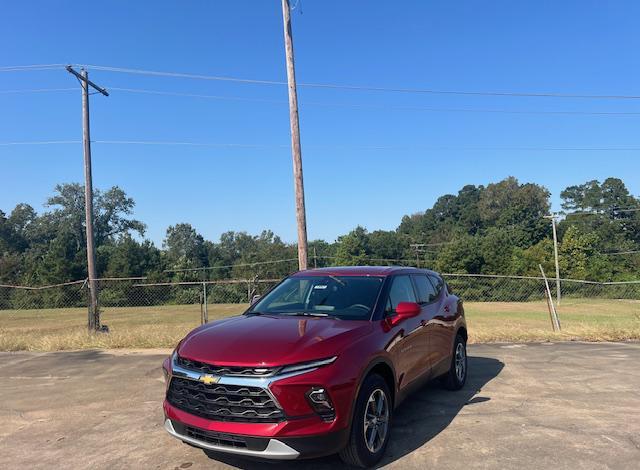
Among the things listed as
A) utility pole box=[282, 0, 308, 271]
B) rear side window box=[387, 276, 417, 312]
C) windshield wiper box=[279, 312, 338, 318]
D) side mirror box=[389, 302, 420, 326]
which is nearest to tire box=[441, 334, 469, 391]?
rear side window box=[387, 276, 417, 312]

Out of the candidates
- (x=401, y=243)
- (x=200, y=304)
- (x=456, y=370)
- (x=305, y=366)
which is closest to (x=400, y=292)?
(x=456, y=370)

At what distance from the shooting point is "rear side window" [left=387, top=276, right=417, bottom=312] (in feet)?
17.0

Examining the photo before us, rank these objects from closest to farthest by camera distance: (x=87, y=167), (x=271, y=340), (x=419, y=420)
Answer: (x=271, y=340) → (x=419, y=420) → (x=87, y=167)

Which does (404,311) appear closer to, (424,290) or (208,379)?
Result: (424,290)

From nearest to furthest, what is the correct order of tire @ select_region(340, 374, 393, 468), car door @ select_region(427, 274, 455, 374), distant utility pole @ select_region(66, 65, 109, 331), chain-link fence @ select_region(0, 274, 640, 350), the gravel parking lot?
1. tire @ select_region(340, 374, 393, 468)
2. the gravel parking lot
3. car door @ select_region(427, 274, 455, 374)
4. distant utility pole @ select_region(66, 65, 109, 331)
5. chain-link fence @ select_region(0, 274, 640, 350)

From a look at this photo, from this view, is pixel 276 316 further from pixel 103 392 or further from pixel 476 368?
pixel 476 368

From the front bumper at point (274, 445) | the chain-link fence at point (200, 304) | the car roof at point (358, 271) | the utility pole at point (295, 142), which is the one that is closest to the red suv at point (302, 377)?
the front bumper at point (274, 445)

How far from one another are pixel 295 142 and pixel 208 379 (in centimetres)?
874

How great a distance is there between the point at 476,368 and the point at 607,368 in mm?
2005

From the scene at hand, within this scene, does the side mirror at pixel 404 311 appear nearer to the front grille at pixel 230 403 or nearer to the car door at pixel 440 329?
the car door at pixel 440 329

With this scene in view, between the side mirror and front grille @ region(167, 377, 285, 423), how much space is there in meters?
1.59

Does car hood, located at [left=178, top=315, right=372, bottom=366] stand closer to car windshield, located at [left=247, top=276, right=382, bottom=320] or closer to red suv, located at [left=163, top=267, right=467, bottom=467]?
red suv, located at [left=163, top=267, right=467, bottom=467]

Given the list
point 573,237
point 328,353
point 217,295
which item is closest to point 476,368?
point 328,353

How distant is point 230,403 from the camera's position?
12.4 ft
